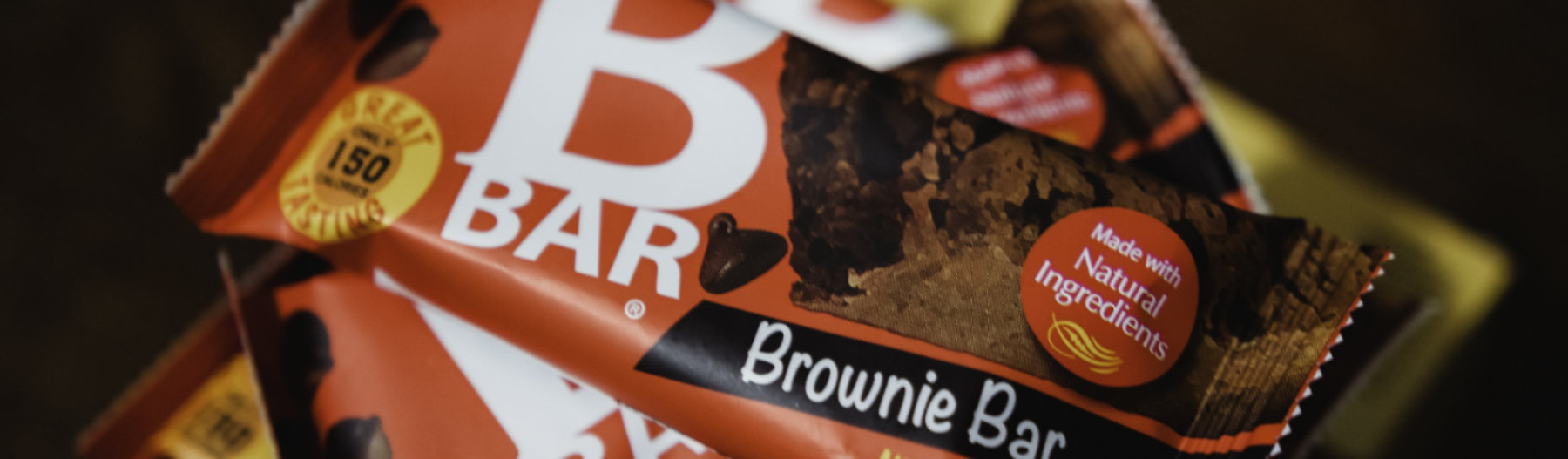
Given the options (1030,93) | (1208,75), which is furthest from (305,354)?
(1208,75)

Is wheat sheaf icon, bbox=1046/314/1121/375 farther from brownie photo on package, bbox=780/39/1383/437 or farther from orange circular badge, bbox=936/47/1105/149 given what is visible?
orange circular badge, bbox=936/47/1105/149

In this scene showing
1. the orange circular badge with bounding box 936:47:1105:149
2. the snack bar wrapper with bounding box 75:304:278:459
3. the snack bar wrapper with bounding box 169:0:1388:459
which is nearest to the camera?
the snack bar wrapper with bounding box 169:0:1388:459

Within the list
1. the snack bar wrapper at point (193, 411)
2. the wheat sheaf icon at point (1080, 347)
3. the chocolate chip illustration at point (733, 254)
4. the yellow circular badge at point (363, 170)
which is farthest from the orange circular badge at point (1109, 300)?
the snack bar wrapper at point (193, 411)

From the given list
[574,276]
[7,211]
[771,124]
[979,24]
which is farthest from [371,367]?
[979,24]

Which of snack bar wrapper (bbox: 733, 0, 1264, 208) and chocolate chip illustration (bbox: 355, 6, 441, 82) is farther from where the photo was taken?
snack bar wrapper (bbox: 733, 0, 1264, 208)

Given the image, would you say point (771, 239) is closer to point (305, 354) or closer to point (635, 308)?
point (635, 308)

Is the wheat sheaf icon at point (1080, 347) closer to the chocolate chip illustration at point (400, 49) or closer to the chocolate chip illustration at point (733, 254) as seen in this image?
the chocolate chip illustration at point (733, 254)

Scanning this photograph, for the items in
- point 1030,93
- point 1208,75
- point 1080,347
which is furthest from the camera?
point 1208,75

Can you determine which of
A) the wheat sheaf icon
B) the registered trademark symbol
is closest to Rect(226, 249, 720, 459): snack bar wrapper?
the registered trademark symbol
